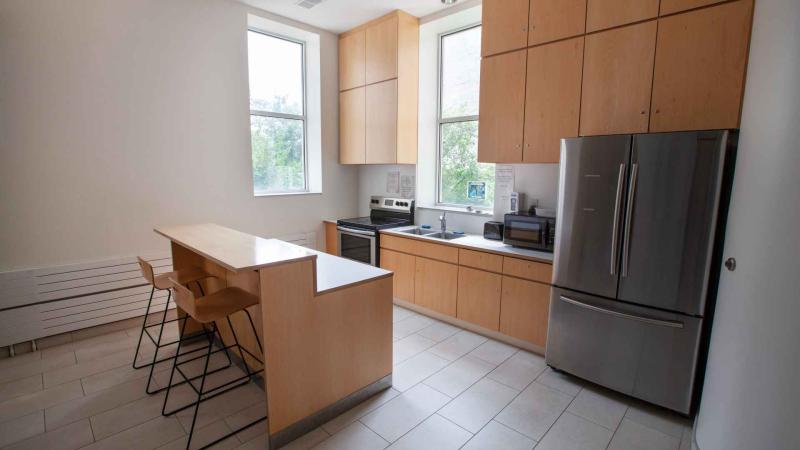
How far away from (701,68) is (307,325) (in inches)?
105

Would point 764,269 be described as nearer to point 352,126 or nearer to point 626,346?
point 626,346

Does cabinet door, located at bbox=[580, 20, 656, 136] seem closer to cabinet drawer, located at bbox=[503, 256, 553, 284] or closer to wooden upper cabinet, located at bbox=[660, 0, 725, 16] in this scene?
wooden upper cabinet, located at bbox=[660, 0, 725, 16]

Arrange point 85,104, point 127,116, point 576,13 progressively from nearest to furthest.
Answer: point 576,13
point 85,104
point 127,116

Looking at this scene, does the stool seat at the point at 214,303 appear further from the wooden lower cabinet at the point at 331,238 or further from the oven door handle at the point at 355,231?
the wooden lower cabinet at the point at 331,238

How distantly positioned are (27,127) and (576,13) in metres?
4.09

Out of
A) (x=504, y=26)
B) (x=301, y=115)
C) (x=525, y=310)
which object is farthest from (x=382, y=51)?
(x=525, y=310)

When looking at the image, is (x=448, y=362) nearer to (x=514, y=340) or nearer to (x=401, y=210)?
(x=514, y=340)

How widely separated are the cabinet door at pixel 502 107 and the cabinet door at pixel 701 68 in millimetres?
946

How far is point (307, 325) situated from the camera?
2.07m

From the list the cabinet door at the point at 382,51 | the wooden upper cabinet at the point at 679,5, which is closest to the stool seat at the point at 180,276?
the cabinet door at the point at 382,51

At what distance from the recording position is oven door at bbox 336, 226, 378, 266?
418 centimetres

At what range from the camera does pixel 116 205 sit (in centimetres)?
329

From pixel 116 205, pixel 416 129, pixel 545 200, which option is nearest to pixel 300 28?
pixel 416 129

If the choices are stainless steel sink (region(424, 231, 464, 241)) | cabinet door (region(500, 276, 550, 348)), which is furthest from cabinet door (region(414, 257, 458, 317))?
cabinet door (region(500, 276, 550, 348))
